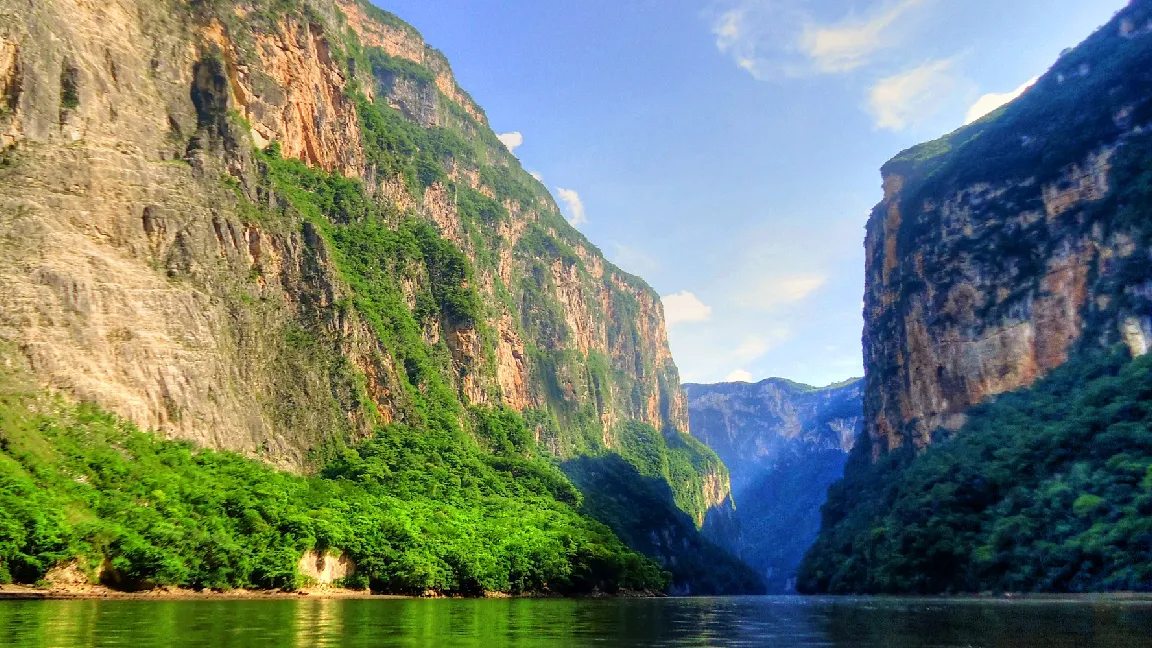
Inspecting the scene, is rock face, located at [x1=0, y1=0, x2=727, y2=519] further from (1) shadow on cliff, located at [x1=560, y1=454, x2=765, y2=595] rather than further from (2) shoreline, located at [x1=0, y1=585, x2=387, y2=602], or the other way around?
(1) shadow on cliff, located at [x1=560, y1=454, x2=765, y2=595]

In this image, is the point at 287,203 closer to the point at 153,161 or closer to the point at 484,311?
the point at 153,161

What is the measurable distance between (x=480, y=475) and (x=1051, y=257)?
86777 millimetres

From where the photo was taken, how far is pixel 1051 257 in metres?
105

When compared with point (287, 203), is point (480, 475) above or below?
below

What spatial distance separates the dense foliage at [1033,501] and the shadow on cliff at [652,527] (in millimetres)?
40339

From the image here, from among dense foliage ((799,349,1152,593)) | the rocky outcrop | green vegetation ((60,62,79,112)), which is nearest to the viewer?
the rocky outcrop

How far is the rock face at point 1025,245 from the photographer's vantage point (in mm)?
94562

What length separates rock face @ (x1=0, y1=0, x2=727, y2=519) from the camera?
207ft

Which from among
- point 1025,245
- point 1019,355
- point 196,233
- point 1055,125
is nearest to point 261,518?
point 196,233

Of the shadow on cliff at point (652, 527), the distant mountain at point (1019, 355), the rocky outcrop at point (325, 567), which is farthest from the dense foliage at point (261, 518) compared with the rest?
the shadow on cliff at point (652, 527)

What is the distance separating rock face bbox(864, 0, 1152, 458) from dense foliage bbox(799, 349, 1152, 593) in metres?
7.86

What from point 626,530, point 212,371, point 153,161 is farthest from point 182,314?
point 626,530

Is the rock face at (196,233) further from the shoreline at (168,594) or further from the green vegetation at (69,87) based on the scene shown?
the shoreline at (168,594)

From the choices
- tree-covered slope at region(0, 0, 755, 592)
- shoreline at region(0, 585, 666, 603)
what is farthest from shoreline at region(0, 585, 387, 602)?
tree-covered slope at region(0, 0, 755, 592)
